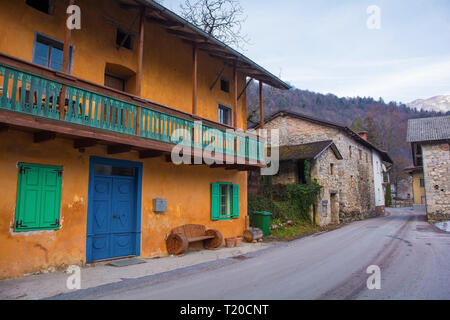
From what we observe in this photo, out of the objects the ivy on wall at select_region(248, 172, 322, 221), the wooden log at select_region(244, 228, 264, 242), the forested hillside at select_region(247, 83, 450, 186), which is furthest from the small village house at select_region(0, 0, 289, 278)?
the forested hillside at select_region(247, 83, 450, 186)

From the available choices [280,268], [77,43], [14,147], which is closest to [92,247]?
[14,147]

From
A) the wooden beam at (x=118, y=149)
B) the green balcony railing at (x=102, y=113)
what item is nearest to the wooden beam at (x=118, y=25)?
the green balcony railing at (x=102, y=113)

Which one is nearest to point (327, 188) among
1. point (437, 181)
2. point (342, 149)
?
point (342, 149)

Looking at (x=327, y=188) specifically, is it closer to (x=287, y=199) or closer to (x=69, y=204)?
(x=287, y=199)

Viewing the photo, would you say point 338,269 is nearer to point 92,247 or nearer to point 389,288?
point 389,288

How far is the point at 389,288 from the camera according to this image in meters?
5.62

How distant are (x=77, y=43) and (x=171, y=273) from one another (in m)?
6.20

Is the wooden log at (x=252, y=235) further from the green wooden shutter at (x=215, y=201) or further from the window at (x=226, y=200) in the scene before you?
the green wooden shutter at (x=215, y=201)

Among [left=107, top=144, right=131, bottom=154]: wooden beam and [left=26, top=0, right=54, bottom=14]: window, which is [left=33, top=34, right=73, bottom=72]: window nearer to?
[left=26, top=0, right=54, bottom=14]: window

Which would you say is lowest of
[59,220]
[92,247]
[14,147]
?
[92,247]

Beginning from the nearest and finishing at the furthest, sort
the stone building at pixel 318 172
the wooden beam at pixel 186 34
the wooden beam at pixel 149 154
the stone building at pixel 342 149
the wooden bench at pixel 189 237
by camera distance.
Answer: the wooden beam at pixel 149 154, the wooden bench at pixel 189 237, the wooden beam at pixel 186 34, the stone building at pixel 318 172, the stone building at pixel 342 149

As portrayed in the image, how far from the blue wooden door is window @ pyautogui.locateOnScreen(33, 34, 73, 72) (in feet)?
8.84

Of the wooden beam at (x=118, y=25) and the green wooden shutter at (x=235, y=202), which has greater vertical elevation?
the wooden beam at (x=118, y=25)

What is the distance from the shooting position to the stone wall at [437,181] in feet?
65.1
